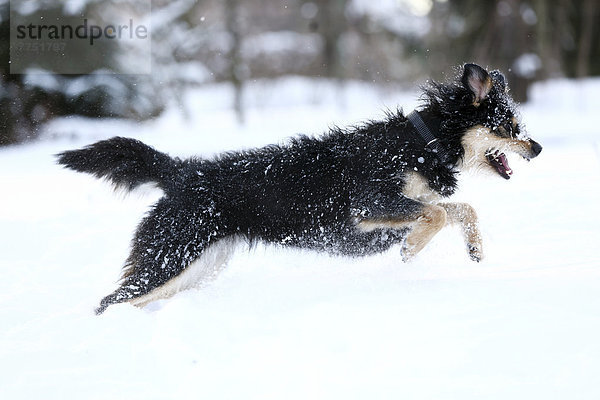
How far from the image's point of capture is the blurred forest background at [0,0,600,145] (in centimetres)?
1093

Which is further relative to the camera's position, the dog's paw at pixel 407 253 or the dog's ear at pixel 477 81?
the dog's paw at pixel 407 253

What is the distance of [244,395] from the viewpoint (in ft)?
9.81

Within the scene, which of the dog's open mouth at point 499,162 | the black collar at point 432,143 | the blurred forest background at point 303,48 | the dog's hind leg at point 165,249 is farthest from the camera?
the blurred forest background at point 303,48

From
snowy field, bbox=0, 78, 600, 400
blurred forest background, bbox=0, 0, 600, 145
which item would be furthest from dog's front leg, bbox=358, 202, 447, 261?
blurred forest background, bbox=0, 0, 600, 145

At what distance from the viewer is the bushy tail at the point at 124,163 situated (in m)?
4.35

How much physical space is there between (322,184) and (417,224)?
2.50 feet

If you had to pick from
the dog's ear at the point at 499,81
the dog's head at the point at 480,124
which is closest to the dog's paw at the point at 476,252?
the dog's head at the point at 480,124

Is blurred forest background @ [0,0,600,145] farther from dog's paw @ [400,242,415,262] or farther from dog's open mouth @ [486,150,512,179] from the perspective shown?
dog's open mouth @ [486,150,512,179]

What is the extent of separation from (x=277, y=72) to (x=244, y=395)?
14959 mm

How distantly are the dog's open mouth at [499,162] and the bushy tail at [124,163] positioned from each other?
7.91ft

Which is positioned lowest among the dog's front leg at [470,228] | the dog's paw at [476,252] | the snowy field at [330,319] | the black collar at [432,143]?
the snowy field at [330,319]

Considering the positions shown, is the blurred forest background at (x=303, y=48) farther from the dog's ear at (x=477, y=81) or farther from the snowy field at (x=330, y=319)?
the dog's ear at (x=477, y=81)

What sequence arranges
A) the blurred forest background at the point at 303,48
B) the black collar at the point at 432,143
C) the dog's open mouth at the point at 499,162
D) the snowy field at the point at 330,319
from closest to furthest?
the snowy field at the point at 330,319
the black collar at the point at 432,143
the dog's open mouth at the point at 499,162
the blurred forest background at the point at 303,48

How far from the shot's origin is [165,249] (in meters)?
4.33
